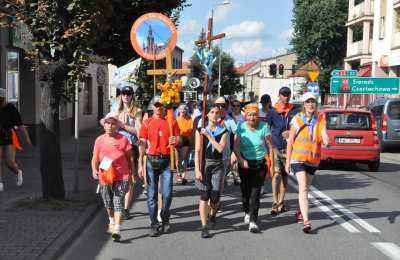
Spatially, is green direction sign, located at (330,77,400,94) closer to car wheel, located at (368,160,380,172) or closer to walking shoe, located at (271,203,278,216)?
car wheel, located at (368,160,380,172)

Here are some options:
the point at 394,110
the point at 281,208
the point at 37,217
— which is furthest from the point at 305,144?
the point at 394,110

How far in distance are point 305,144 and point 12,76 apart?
12.7 m

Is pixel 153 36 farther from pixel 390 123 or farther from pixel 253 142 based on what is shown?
pixel 390 123

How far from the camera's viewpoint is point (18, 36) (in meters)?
16.1

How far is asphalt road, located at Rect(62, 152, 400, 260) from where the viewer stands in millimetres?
6348

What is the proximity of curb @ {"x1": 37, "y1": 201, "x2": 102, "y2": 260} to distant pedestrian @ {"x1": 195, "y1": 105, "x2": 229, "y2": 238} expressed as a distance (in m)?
1.55

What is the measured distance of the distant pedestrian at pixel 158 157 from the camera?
7.28 metres

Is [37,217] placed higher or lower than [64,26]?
lower

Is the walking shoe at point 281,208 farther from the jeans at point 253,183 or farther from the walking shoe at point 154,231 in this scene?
the walking shoe at point 154,231

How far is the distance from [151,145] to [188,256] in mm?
1671

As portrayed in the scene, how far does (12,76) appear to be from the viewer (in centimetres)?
1792

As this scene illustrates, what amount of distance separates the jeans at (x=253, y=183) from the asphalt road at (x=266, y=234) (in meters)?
0.31

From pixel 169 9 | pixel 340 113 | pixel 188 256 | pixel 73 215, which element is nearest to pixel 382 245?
pixel 188 256

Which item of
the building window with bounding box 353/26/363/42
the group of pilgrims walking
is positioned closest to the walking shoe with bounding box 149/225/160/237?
the group of pilgrims walking
